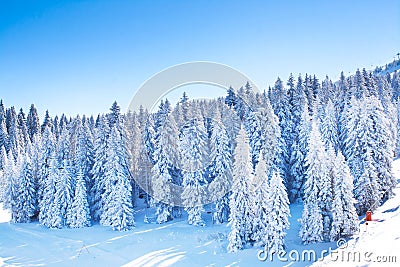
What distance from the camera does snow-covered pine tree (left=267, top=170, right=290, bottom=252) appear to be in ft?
85.6

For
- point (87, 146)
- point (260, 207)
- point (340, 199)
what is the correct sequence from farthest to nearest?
point (87, 146)
point (260, 207)
point (340, 199)

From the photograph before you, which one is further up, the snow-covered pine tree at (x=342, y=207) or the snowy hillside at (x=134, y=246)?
the snow-covered pine tree at (x=342, y=207)

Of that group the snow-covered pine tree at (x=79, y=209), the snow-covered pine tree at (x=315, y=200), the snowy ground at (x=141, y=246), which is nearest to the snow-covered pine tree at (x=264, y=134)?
the snowy ground at (x=141, y=246)

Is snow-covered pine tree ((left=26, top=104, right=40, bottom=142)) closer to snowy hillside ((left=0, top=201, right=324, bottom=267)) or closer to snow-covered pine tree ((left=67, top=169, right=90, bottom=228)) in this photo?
snowy hillside ((left=0, top=201, right=324, bottom=267))

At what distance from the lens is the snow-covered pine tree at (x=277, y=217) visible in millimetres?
26078

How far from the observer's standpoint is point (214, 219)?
3803cm

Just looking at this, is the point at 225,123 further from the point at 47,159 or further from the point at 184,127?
the point at 47,159

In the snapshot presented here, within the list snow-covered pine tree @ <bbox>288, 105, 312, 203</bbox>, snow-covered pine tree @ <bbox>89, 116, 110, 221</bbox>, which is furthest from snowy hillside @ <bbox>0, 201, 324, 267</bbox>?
snow-covered pine tree @ <bbox>89, 116, 110, 221</bbox>

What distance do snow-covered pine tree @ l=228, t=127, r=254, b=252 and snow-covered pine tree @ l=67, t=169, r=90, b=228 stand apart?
2142 cm

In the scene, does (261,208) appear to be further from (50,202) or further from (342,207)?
(50,202)

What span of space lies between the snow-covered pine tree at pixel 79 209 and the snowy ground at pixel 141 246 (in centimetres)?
136

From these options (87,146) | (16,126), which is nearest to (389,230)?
(87,146)

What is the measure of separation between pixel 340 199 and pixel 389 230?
13368 millimetres

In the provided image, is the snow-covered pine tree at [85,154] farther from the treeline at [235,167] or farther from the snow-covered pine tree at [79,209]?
the snow-covered pine tree at [79,209]
